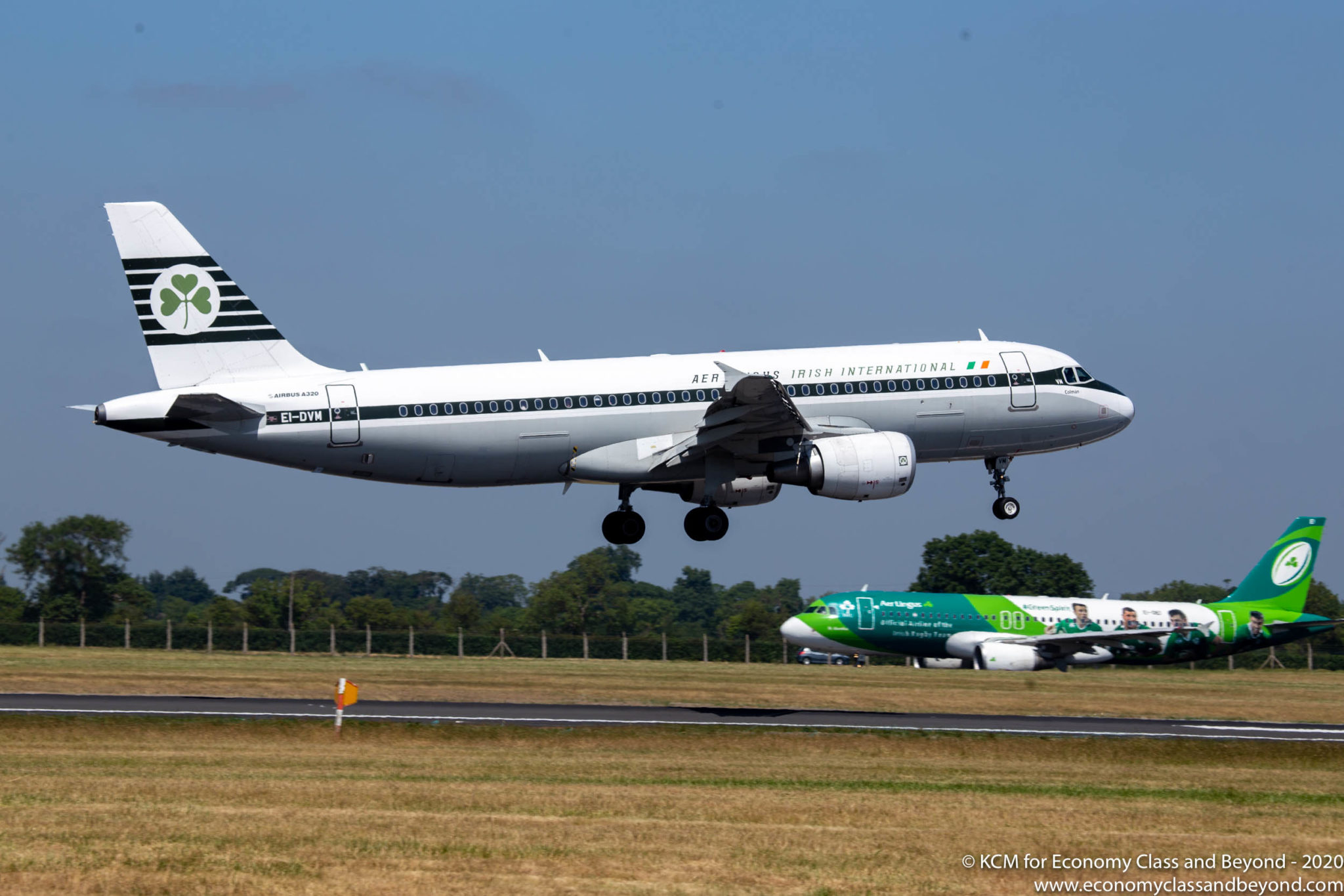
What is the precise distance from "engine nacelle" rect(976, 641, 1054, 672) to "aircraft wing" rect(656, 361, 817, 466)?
85.5 ft

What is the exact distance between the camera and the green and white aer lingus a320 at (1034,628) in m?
66.6

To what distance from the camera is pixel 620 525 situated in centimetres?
4444

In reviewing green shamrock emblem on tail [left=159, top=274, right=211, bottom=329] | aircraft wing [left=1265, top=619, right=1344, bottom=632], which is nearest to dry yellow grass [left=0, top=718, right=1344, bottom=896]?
green shamrock emblem on tail [left=159, top=274, right=211, bottom=329]

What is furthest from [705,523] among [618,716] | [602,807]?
[602,807]

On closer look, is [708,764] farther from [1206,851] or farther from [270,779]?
[1206,851]

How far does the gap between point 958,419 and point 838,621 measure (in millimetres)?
25895

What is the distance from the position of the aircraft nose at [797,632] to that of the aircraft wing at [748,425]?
27.7 metres

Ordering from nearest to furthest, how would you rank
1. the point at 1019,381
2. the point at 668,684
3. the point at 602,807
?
the point at 602,807 → the point at 1019,381 → the point at 668,684

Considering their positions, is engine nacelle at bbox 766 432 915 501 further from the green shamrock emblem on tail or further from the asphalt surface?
the green shamrock emblem on tail

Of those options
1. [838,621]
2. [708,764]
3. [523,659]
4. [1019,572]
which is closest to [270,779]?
[708,764]

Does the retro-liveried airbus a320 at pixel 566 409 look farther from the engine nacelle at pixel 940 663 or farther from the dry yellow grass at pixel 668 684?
the engine nacelle at pixel 940 663

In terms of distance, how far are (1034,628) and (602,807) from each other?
48.1m

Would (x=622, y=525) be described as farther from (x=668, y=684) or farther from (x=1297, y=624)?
(x=1297, y=624)

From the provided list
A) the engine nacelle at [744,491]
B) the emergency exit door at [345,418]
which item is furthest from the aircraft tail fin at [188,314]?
the engine nacelle at [744,491]
